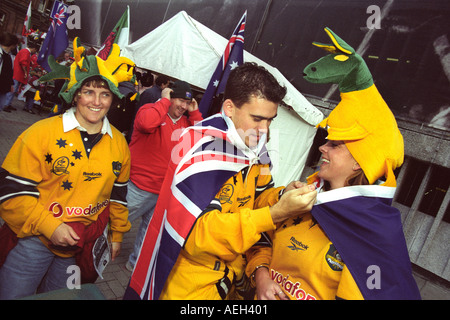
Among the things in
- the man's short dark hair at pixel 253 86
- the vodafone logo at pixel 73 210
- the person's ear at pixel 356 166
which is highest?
the man's short dark hair at pixel 253 86

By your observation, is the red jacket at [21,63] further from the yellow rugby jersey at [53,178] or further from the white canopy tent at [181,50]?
the yellow rugby jersey at [53,178]

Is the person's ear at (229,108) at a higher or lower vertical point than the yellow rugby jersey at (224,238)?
higher

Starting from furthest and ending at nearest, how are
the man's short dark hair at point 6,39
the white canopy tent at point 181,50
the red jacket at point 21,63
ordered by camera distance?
the red jacket at point 21,63, the man's short dark hair at point 6,39, the white canopy tent at point 181,50

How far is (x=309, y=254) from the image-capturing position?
1561 mm

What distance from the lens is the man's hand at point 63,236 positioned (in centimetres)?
182

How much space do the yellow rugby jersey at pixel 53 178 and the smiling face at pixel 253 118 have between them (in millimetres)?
1040

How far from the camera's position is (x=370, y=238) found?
55.4 inches

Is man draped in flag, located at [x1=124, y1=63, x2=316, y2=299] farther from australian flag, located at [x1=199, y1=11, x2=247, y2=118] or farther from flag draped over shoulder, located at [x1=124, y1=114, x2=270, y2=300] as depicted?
australian flag, located at [x1=199, y1=11, x2=247, y2=118]

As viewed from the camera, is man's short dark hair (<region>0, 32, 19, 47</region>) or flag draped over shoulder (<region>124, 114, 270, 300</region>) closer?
flag draped over shoulder (<region>124, 114, 270, 300</region>)

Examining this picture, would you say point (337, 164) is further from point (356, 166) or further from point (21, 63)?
point (21, 63)

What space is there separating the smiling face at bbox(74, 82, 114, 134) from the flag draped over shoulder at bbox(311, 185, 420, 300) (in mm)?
1633

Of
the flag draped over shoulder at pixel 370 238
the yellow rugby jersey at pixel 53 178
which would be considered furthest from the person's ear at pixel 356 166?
the yellow rugby jersey at pixel 53 178

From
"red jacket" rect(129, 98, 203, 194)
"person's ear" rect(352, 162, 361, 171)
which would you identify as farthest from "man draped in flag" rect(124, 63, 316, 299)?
"red jacket" rect(129, 98, 203, 194)

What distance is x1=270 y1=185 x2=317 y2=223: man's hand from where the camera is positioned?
54.1 inches
